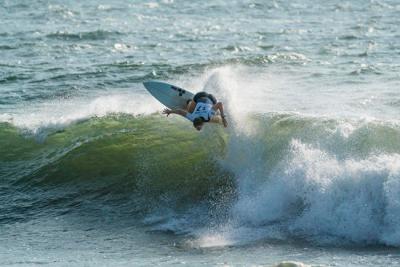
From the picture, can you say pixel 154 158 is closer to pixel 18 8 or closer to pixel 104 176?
pixel 104 176

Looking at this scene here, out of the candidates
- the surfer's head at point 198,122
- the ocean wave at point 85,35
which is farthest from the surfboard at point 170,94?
the ocean wave at point 85,35

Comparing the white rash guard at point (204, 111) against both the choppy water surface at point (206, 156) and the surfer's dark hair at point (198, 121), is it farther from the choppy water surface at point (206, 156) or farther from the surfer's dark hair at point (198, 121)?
the choppy water surface at point (206, 156)

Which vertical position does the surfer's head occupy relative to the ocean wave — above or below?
below

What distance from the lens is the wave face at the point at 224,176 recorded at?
50.3 ft

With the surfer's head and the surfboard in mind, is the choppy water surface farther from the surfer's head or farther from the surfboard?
the surfer's head

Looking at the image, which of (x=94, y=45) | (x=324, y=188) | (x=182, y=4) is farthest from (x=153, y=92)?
(x=182, y=4)

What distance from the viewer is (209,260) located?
13891mm

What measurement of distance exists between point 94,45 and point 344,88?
11866 millimetres

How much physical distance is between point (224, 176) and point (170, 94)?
2937mm

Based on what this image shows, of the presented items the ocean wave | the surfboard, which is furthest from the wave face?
the ocean wave

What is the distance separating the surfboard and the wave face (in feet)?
2.83

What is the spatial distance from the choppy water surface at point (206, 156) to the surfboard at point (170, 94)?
698mm

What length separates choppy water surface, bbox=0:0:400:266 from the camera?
14984 millimetres

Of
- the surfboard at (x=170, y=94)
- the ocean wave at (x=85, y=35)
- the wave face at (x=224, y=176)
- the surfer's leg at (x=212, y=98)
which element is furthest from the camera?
the ocean wave at (x=85, y=35)
